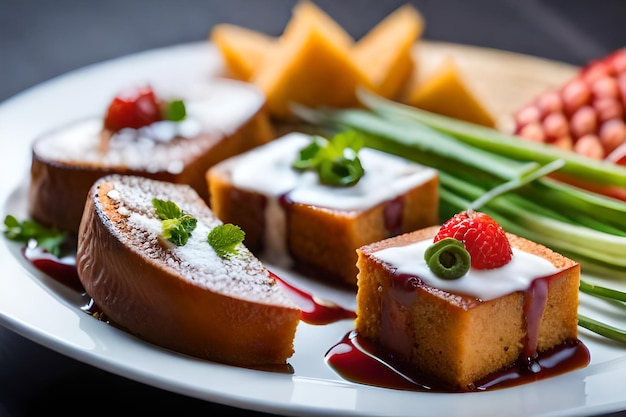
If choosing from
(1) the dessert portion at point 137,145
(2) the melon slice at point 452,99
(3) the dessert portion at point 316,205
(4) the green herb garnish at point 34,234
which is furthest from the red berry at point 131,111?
(2) the melon slice at point 452,99

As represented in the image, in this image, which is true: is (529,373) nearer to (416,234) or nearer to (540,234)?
(416,234)

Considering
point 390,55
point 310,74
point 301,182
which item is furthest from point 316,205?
point 390,55

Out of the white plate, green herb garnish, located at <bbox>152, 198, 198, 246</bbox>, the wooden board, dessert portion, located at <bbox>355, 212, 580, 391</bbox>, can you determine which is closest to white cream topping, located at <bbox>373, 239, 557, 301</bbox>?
dessert portion, located at <bbox>355, 212, 580, 391</bbox>

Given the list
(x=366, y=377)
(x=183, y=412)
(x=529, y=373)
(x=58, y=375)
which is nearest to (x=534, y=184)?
(x=529, y=373)

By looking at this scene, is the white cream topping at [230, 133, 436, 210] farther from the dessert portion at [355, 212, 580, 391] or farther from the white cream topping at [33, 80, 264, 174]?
the dessert portion at [355, 212, 580, 391]

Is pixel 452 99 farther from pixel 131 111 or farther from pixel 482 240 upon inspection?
pixel 482 240

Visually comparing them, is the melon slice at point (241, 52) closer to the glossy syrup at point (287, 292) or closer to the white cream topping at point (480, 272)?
the glossy syrup at point (287, 292)
